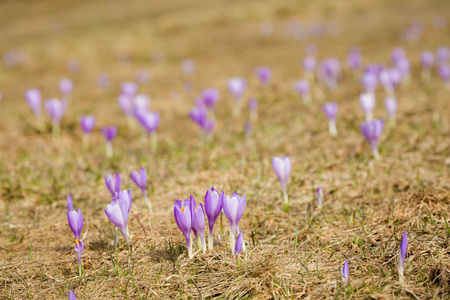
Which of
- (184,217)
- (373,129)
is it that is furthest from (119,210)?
(373,129)

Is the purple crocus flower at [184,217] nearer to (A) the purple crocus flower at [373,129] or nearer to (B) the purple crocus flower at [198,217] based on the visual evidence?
(B) the purple crocus flower at [198,217]

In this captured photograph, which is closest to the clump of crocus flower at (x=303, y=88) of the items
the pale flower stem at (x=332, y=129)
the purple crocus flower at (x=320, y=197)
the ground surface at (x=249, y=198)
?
the ground surface at (x=249, y=198)

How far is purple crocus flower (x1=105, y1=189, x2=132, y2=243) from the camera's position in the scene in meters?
2.15

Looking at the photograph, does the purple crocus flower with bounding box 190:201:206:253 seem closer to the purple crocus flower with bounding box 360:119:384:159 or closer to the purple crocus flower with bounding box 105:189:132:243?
the purple crocus flower with bounding box 105:189:132:243

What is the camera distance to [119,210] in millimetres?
2166

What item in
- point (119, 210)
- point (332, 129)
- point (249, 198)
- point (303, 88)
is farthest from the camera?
point (303, 88)

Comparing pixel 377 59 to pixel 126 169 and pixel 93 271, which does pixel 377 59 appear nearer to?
pixel 126 169

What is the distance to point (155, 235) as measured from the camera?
2.50 meters

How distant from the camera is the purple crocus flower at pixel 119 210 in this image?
215 centimetres

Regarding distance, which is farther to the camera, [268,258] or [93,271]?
[93,271]

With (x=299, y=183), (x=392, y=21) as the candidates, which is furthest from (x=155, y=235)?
(x=392, y=21)

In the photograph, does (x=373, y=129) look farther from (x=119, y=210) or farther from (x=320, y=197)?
(x=119, y=210)

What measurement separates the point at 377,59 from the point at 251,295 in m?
8.21

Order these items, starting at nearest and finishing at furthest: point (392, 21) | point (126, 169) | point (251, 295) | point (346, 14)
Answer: point (251, 295) → point (126, 169) → point (392, 21) → point (346, 14)
